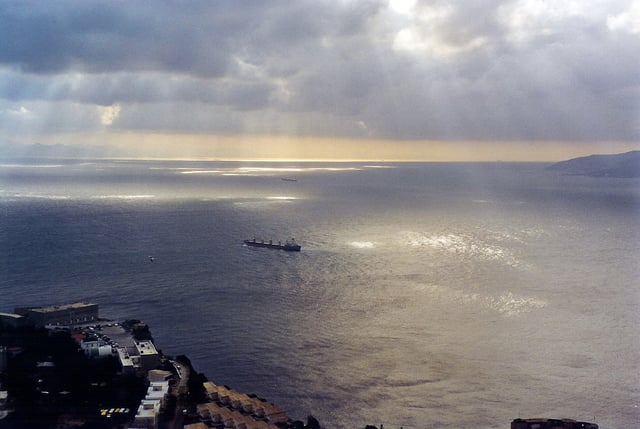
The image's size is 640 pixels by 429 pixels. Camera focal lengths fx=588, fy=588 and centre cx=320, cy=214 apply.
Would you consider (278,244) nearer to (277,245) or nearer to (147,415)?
(277,245)

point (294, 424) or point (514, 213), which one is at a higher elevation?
point (514, 213)

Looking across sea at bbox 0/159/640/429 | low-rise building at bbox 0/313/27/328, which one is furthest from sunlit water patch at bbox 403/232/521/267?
low-rise building at bbox 0/313/27/328

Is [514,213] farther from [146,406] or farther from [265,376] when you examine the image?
[146,406]

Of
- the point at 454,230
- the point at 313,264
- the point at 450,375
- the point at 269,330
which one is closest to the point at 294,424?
the point at 450,375

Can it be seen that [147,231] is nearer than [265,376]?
No

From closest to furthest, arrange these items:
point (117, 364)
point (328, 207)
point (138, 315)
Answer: point (117, 364), point (138, 315), point (328, 207)

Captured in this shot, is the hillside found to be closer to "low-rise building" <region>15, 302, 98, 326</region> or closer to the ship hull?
the ship hull
